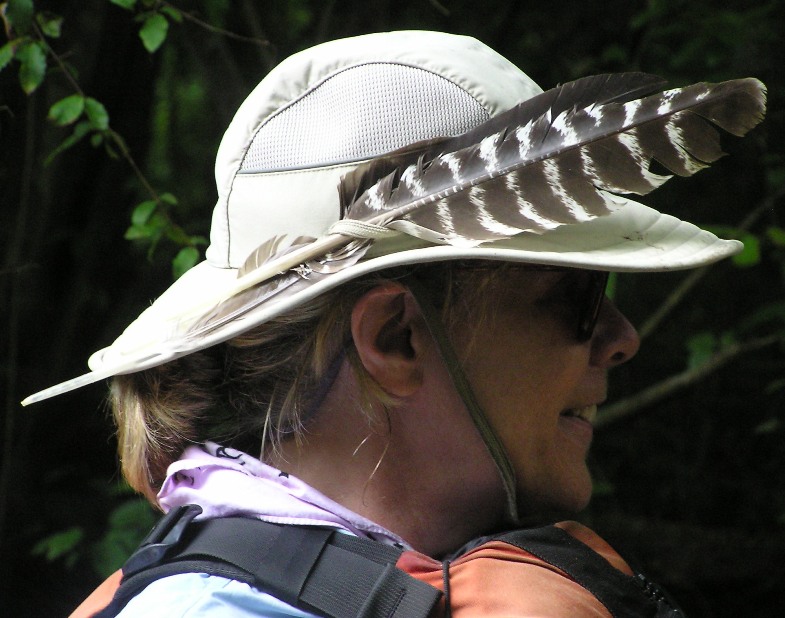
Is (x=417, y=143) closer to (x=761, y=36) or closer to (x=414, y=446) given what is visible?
(x=414, y=446)

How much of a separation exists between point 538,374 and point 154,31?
132cm

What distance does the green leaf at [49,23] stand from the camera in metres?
2.17

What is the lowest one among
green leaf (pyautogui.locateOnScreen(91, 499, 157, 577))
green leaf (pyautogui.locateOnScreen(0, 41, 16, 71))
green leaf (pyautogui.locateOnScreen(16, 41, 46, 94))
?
green leaf (pyautogui.locateOnScreen(91, 499, 157, 577))

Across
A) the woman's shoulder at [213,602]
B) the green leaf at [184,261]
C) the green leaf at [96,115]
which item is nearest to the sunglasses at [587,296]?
the woman's shoulder at [213,602]

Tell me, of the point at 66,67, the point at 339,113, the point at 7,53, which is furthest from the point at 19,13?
the point at 339,113

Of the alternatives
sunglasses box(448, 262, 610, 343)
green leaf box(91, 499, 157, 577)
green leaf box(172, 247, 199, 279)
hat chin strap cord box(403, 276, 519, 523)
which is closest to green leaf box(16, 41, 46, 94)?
green leaf box(172, 247, 199, 279)

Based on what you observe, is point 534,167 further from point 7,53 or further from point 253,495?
point 7,53

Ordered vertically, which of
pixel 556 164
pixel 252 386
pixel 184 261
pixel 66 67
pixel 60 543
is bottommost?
pixel 60 543

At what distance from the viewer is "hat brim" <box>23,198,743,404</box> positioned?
3.89ft

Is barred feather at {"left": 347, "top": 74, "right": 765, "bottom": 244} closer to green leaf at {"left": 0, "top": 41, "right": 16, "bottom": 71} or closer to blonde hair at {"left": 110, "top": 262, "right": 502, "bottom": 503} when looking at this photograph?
blonde hair at {"left": 110, "top": 262, "right": 502, "bottom": 503}

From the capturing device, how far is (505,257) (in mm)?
1171

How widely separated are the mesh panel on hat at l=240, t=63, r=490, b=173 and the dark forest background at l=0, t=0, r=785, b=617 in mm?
937

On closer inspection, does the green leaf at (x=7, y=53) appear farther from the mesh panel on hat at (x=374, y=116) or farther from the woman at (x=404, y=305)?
the mesh panel on hat at (x=374, y=116)

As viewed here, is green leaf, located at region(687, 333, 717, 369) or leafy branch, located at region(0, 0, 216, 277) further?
green leaf, located at region(687, 333, 717, 369)
